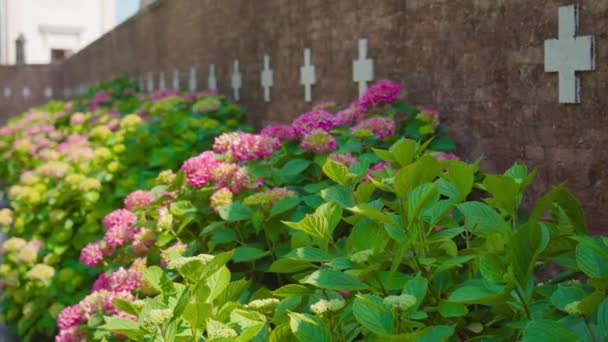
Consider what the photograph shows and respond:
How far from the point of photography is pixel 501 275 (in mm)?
1615

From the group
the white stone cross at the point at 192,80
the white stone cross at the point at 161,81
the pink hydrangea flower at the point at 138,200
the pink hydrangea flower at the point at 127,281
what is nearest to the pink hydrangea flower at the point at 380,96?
the pink hydrangea flower at the point at 138,200

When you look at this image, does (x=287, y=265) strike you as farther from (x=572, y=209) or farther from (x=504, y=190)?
(x=572, y=209)

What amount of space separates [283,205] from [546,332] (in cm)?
139

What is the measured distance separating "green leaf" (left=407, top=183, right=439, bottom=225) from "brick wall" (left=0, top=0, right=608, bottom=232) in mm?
1291

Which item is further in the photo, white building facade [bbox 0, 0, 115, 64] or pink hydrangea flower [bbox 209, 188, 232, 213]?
white building facade [bbox 0, 0, 115, 64]

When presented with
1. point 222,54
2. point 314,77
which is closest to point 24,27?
point 222,54

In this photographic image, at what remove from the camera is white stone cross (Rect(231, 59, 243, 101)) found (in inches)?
267

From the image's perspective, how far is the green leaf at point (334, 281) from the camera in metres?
1.68

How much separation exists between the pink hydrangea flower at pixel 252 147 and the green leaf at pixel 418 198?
5.17 ft

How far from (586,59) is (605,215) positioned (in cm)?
51

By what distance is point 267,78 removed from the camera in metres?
6.10

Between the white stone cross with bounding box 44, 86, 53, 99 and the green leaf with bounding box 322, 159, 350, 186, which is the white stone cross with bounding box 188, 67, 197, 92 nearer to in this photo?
the green leaf with bounding box 322, 159, 350, 186

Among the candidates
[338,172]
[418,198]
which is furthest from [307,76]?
[418,198]

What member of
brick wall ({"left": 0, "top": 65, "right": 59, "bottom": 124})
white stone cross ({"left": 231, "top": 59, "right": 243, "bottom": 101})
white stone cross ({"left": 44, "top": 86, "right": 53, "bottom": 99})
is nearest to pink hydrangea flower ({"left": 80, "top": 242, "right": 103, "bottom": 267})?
white stone cross ({"left": 231, "top": 59, "right": 243, "bottom": 101})
